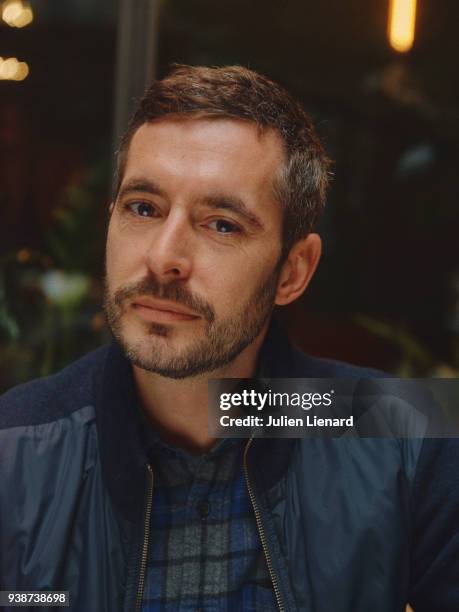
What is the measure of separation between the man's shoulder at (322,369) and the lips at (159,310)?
1.01 feet

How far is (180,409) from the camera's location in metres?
1.47

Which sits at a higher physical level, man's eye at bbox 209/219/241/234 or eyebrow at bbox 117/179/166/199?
eyebrow at bbox 117/179/166/199

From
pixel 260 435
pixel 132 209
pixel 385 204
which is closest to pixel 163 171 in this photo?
pixel 132 209

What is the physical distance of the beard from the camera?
135 centimetres

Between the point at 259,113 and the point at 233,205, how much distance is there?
193mm

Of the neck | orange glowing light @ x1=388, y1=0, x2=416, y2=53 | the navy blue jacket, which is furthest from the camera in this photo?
orange glowing light @ x1=388, y1=0, x2=416, y2=53

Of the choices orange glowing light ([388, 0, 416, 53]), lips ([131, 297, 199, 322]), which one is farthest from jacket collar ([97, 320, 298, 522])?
orange glowing light ([388, 0, 416, 53])

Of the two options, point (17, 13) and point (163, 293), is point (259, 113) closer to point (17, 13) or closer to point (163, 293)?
point (163, 293)

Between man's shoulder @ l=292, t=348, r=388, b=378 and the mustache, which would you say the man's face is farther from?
man's shoulder @ l=292, t=348, r=388, b=378

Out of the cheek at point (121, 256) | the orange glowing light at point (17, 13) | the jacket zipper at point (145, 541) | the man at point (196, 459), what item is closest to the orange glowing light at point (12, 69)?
the orange glowing light at point (17, 13)

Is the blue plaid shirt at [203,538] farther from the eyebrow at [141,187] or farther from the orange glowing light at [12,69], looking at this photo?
the orange glowing light at [12,69]

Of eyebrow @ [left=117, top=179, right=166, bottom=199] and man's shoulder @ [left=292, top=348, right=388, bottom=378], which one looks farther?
man's shoulder @ [left=292, top=348, right=388, bottom=378]

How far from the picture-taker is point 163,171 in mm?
1362

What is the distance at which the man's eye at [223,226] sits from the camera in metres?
1.37
